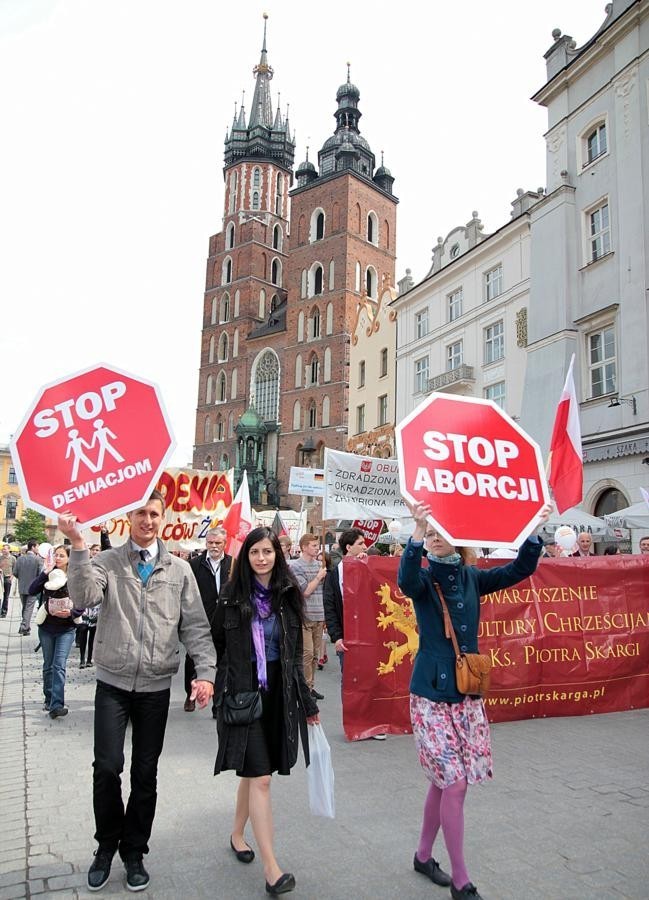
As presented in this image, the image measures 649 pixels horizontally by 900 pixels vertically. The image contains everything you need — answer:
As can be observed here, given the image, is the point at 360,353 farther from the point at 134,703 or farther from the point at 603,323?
the point at 134,703

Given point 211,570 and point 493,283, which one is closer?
point 211,570

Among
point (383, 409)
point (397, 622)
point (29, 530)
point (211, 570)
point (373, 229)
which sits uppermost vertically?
point (373, 229)

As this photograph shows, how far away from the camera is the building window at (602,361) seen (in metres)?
18.7

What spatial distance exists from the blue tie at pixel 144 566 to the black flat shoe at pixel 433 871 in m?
2.07

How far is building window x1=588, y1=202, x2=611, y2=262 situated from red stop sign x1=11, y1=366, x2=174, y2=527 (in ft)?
59.5

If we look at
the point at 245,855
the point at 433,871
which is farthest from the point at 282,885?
the point at 433,871

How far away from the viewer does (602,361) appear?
1902 cm

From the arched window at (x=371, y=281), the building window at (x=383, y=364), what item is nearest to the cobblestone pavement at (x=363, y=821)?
the building window at (x=383, y=364)

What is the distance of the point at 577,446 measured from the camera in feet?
26.7

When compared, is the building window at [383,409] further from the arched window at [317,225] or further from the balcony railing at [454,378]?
the arched window at [317,225]

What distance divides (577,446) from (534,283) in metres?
14.8

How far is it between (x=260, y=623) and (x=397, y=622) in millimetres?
3610

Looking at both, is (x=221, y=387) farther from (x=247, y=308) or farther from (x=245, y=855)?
(x=245, y=855)

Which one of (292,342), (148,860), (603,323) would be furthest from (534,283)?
(292,342)
